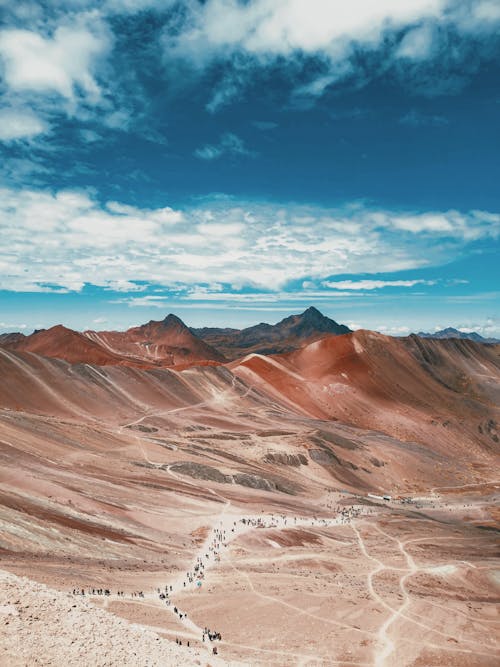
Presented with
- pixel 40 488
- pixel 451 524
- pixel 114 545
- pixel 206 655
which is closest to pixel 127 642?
pixel 206 655

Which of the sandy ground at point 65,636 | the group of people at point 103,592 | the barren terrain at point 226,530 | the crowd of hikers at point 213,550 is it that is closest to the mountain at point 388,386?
the barren terrain at point 226,530

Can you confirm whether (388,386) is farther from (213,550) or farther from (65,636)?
(65,636)

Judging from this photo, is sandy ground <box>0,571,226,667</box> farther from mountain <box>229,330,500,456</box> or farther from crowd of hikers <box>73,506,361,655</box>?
mountain <box>229,330,500,456</box>

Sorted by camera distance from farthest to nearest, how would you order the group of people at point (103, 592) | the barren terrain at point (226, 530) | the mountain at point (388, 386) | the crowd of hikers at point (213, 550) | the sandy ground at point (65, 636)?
the mountain at point (388, 386), the crowd of hikers at point (213, 550), the group of people at point (103, 592), the barren terrain at point (226, 530), the sandy ground at point (65, 636)

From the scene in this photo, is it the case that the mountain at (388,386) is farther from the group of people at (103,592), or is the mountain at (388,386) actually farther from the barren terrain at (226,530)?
the group of people at (103,592)

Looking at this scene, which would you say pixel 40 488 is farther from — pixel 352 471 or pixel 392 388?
pixel 392 388

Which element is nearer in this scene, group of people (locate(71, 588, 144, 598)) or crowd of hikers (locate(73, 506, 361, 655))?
group of people (locate(71, 588, 144, 598))

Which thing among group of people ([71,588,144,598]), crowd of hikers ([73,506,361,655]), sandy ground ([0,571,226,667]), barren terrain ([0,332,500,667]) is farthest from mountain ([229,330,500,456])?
sandy ground ([0,571,226,667])

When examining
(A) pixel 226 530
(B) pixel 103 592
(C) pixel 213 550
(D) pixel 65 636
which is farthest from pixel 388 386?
(D) pixel 65 636
